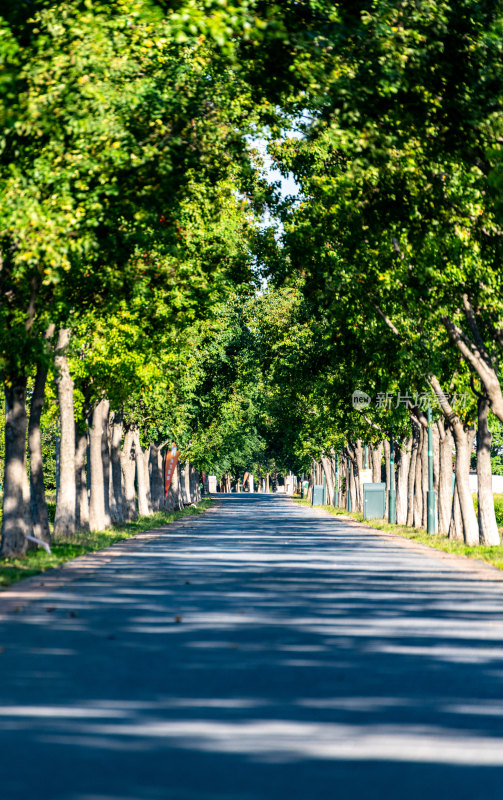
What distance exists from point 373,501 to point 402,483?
2.72 m

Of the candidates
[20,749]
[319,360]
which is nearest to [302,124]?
[20,749]

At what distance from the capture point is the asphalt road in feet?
21.8

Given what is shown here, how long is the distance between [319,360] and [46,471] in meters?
58.5

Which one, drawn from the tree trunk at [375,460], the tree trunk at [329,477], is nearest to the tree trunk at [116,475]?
the tree trunk at [375,460]

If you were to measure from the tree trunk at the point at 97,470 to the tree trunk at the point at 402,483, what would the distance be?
47.0 feet

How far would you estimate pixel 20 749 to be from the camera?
23.9 feet

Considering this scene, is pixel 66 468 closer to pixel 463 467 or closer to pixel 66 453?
pixel 66 453

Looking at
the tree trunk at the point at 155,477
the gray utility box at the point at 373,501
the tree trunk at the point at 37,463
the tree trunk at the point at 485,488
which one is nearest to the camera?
the tree trunk at the point at 37,463

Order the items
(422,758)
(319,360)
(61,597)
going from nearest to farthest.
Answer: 1. (422,758)
2. (61,597)
3. (319,360)

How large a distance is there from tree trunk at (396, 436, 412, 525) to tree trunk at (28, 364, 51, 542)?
72.6 feet

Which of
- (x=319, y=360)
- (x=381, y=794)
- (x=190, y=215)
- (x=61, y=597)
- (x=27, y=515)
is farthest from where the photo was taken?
(x=319, y=360)

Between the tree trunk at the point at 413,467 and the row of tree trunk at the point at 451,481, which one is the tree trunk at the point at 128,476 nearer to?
the row of tree trunk at the point at 451,481

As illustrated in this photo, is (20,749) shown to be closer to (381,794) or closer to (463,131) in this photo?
(381,794)

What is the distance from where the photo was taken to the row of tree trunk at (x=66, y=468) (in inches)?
984
